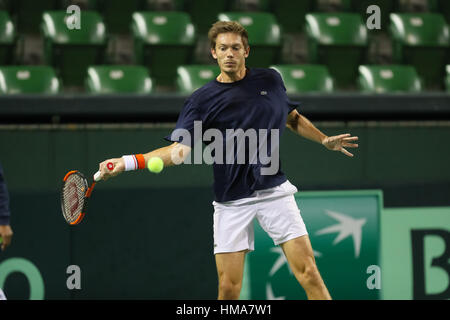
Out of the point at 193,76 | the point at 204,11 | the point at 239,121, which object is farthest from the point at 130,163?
the point at 204,11

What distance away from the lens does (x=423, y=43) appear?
7246mm

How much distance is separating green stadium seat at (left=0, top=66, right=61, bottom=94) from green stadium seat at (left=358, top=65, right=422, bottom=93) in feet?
8.67

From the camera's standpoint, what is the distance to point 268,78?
4.13 meters

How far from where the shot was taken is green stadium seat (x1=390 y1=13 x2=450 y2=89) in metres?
7.11

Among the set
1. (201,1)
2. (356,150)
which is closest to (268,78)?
(356,150)

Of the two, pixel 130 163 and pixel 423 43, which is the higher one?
pixel 423 43

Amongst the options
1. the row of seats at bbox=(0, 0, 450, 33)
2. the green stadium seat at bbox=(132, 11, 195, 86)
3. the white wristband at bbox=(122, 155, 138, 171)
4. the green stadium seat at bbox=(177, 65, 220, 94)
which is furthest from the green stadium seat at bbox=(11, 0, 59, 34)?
the white wristband at bbox=(122, 155, 138, 171)

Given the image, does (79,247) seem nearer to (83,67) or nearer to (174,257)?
(174,257)

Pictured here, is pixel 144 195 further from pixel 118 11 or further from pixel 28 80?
pixel 118 11

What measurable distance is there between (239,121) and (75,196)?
99 cm

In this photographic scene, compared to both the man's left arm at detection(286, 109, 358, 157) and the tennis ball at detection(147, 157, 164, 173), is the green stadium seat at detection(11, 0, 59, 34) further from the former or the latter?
the tennis ball at detection(147, 157, 164, 173)

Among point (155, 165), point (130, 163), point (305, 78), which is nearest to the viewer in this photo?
point (155, 165)
